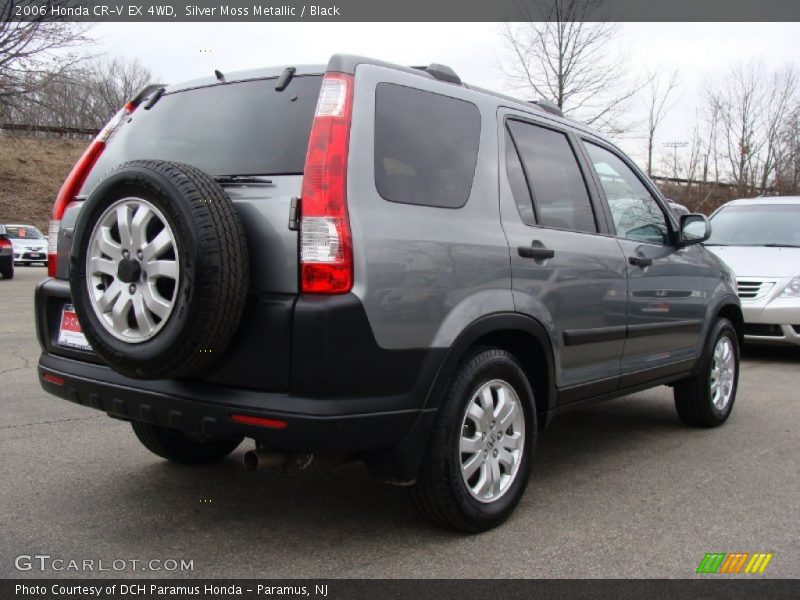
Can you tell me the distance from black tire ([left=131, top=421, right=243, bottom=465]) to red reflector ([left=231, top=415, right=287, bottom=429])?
4.07ft

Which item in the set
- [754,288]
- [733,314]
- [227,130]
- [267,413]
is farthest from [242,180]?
[754,288]

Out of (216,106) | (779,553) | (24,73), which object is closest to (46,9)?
(24,73)

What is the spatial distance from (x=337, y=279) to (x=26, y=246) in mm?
26312

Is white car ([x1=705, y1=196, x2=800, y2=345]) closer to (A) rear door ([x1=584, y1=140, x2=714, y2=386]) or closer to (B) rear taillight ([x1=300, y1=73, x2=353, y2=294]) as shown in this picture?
(A) rear door ([x1=584, y1=140, x2=714, y2=386])

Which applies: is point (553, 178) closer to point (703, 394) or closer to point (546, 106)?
point (546, 106)

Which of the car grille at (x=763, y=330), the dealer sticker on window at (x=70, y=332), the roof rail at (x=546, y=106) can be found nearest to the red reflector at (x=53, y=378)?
the dealer sticker on window at (x=70, y=332)

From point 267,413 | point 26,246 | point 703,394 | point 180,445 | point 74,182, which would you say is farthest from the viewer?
point 26,246

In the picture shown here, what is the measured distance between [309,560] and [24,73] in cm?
2062

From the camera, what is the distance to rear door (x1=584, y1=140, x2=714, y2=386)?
4.36 metres

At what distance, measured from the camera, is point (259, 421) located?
2.75 meters

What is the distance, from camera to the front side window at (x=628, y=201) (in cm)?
441

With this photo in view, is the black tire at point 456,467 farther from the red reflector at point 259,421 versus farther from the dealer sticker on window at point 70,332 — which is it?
the dealer sticker on window at point 70,332

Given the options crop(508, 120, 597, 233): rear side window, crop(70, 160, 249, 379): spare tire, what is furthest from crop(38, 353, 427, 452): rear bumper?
crop(508, 120, 597, 233): rear side window

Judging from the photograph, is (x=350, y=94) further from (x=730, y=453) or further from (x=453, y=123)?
(x=730, y=453)
